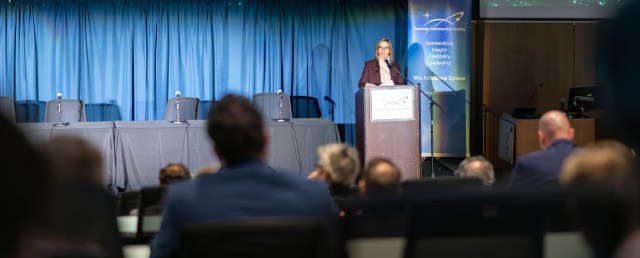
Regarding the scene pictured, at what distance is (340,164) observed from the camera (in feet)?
9.78

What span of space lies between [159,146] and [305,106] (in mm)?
2985

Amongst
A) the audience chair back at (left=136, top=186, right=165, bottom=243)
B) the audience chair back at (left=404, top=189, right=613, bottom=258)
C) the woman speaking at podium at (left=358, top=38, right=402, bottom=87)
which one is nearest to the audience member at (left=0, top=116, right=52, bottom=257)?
the audience chair back at (left=404, top=189, right=613, bottom=258)

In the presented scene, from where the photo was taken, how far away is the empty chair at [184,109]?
8492 millimetres

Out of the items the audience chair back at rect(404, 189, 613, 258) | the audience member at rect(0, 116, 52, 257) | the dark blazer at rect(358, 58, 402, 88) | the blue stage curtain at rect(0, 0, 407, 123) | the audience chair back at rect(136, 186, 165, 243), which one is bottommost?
the audience chair back at rect(136, 186, 165, 243)

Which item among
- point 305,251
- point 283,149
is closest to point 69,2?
point 283,149

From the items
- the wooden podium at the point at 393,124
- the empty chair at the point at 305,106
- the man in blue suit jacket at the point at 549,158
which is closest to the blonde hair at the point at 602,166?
the man in blue suit jacket at the point at 549,158

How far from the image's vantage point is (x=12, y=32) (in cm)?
953

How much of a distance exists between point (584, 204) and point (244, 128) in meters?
1.18

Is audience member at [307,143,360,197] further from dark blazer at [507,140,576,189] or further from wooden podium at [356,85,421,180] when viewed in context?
wooden podium at [356,85,421,180]

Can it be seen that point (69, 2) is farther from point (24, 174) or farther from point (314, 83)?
point (24, 174)

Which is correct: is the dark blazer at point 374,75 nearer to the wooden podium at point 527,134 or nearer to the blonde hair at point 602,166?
the wooden podium at point 527,134

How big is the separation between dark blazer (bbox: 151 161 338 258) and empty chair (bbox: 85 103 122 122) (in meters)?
8.59

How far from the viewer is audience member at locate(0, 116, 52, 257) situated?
430mm

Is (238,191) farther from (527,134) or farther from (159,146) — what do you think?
(527,134)
